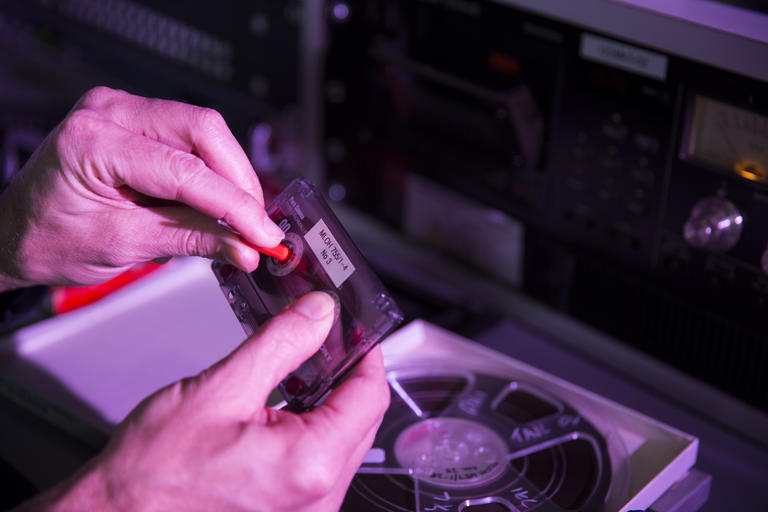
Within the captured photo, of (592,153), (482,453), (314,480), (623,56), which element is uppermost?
(623,56)

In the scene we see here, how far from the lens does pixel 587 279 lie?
1.05 metres

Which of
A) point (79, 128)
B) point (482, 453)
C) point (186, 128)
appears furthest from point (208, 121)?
point (482, 453)

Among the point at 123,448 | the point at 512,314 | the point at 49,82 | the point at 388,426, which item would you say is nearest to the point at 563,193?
the point at 512,314

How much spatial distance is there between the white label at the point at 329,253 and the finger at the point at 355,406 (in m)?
0.08

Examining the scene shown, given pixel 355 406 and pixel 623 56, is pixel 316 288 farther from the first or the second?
pixel 623 56

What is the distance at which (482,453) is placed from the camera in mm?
828

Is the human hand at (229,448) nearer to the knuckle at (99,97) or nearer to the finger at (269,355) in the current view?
the finger at (269,355)

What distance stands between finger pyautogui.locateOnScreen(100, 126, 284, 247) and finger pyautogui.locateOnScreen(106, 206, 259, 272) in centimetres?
6

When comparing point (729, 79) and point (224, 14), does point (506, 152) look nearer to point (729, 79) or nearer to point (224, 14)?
point (729, 79)

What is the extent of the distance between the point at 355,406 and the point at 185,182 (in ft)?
0.87

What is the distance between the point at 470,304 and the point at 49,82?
1.18 meters

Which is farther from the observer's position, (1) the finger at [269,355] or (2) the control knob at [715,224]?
(2) the control knob at [715,224]

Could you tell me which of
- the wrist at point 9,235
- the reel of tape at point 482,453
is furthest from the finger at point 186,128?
the reel of tape at point 482,453

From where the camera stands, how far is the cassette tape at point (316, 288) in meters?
0.73
